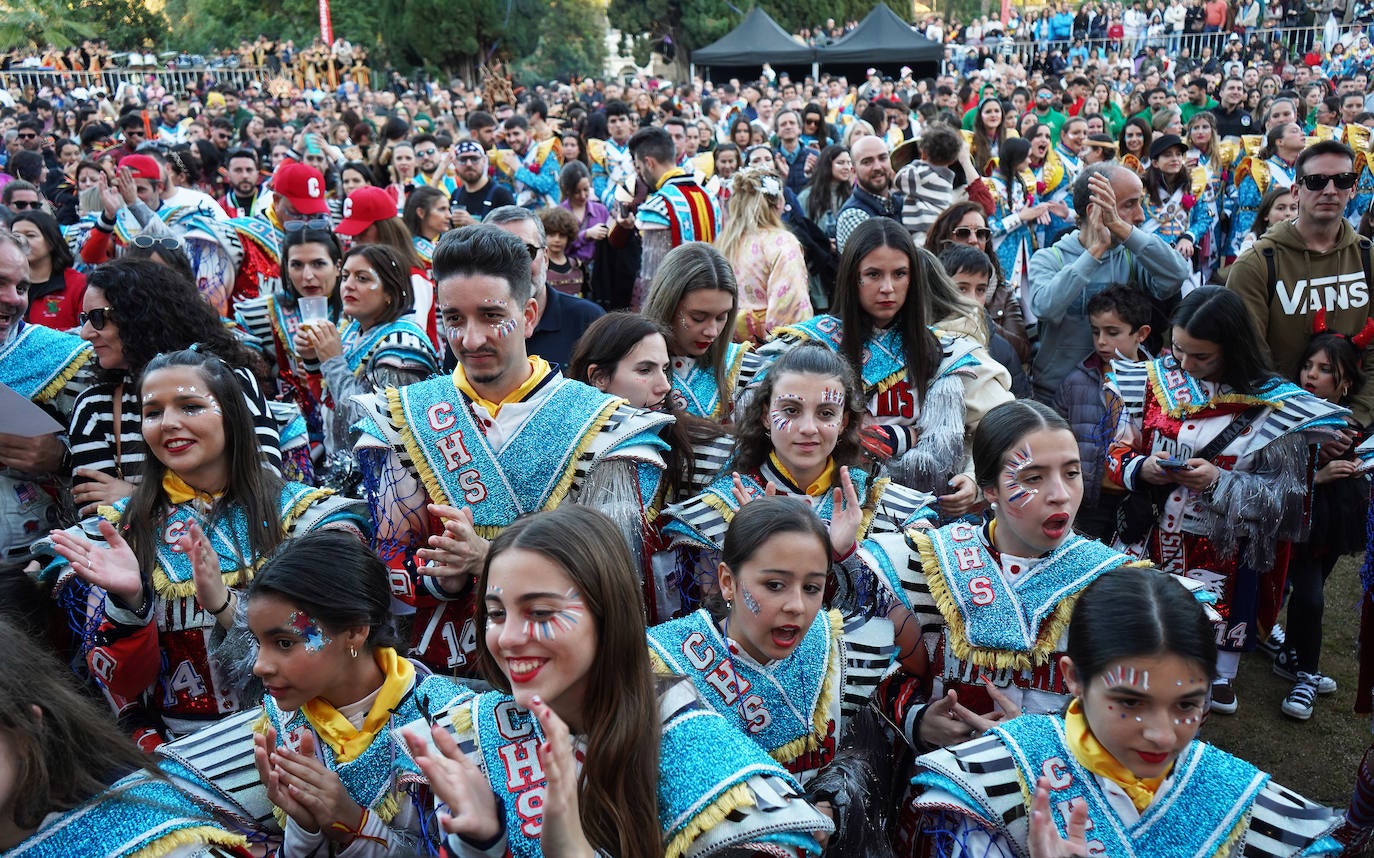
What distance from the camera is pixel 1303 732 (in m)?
4.65

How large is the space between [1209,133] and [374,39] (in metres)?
36.6

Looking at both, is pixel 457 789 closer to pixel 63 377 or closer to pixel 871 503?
pixel 871 503

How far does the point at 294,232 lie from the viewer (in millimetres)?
5375

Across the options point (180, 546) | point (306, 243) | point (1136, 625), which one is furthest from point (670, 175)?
point (1136, 625)

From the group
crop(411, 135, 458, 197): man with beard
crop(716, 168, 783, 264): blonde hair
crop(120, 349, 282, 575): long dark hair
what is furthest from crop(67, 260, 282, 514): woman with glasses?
crop(411, 135, 458, 197): man with beard

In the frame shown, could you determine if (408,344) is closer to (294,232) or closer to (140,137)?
(294,232)

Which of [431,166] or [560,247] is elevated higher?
[431,166]

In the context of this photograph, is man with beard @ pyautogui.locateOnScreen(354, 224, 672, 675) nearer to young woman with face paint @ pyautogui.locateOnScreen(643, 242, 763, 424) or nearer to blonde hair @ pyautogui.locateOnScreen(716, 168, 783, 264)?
young woman with face paint @ pyautogui.locateOnScreen(643, 242, 763, 424)

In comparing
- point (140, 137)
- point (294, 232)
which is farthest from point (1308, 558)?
point (140, 137)

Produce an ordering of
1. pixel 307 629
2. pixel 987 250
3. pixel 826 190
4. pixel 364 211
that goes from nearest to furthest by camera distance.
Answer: pixel 307 629
pixel 364 211
pixel 987 250
pixel 826 190

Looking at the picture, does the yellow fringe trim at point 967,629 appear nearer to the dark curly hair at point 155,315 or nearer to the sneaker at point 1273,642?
the dark curly hair at point 155,315

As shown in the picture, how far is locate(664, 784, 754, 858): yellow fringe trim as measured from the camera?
212cm

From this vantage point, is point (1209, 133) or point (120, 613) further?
point (1209, 133)

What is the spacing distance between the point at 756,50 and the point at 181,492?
26405mm
